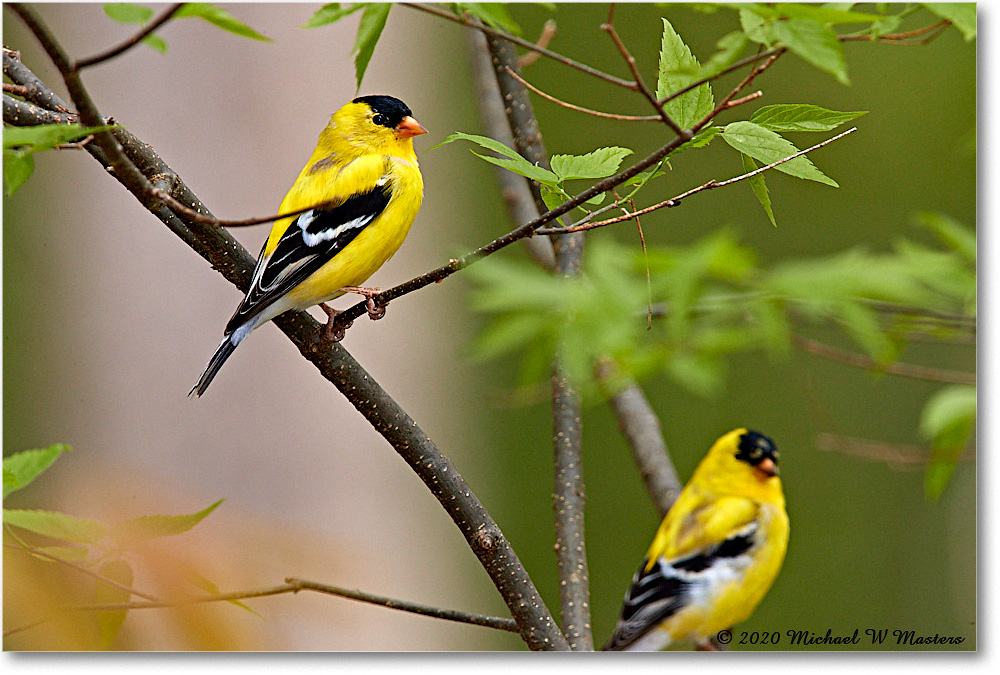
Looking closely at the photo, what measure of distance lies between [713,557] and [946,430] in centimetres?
44

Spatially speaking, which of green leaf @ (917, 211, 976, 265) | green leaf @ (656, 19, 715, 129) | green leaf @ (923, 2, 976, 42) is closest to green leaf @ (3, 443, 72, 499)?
green leaf @ (656, 19, 715, 129)

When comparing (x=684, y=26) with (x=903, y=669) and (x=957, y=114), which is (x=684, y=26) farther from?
(x=903, y=669)

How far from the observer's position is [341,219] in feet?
3.88

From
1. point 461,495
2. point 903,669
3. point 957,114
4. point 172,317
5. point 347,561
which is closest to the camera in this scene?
point 461,495

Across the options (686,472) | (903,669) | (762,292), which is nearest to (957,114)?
(762,292)

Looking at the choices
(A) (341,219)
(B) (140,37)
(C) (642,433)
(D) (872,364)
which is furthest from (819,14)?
(C) (642,433)

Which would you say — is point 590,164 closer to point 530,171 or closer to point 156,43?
point 530,171

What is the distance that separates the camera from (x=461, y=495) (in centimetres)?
109

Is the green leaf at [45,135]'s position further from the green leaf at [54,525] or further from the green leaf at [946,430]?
the green leaf at [946,430]

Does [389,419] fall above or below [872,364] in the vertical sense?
above

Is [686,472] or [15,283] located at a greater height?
[15,283]

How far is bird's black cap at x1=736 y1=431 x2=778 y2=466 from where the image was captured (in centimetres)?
138

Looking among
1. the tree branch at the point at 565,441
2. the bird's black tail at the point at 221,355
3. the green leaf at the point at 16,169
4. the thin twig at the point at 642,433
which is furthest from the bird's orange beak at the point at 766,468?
the green leaf at the point at 16,169

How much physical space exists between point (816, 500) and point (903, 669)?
29cm
